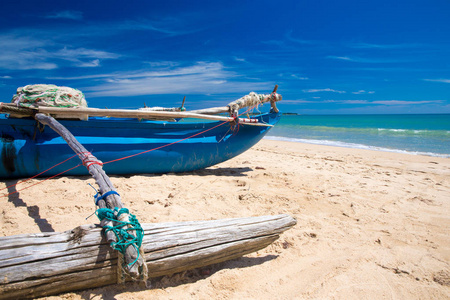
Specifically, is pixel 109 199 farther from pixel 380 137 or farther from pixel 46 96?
pixel 380 137

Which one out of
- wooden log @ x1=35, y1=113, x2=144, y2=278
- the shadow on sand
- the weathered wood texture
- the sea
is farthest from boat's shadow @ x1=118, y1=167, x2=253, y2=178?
the sea

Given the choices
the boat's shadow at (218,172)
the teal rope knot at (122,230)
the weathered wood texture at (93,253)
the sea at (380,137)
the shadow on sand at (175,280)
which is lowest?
the shadow on sand at (175,280)

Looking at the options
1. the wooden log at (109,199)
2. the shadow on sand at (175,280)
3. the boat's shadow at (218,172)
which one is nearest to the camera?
the wooden log at (109,199)

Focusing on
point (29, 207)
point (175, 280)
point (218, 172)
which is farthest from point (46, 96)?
point (175, 280)

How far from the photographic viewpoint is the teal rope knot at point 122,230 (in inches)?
56.3

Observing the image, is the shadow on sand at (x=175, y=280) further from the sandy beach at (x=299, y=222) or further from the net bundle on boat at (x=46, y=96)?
the net bundle on boat at (x=46, y=96)

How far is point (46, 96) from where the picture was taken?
361 cm

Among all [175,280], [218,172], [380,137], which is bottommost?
[175,280]

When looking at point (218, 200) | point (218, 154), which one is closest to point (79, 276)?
point (218, 200)

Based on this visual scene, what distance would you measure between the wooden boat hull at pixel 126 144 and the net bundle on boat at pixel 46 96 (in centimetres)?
26

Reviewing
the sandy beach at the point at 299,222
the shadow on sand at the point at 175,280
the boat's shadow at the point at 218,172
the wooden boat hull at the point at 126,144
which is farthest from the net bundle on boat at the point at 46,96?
the shadow on sand at the point at 175,280

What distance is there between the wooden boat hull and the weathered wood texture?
250 centimetres

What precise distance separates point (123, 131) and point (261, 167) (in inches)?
108

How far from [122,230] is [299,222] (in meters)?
1.90
